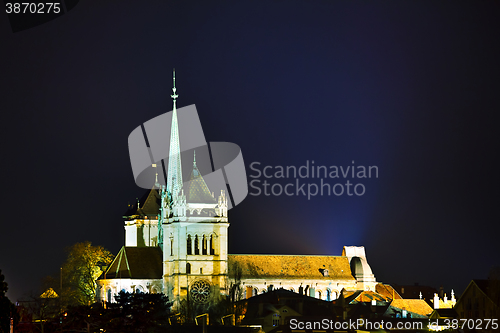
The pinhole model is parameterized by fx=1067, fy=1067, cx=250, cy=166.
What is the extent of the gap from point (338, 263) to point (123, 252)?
35699 millimetres

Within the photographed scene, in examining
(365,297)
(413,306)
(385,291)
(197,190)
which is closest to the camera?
(413,306)

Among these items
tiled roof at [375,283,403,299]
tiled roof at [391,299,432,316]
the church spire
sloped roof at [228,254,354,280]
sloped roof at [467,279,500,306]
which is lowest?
tiled roof at [391,299,432,316]

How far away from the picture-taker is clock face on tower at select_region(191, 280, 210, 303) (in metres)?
123

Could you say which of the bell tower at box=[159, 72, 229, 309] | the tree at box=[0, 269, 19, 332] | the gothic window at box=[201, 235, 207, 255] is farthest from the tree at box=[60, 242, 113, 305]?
the tree at box=[0, 269, 19, 332]

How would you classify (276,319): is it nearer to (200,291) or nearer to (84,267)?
(200,291)

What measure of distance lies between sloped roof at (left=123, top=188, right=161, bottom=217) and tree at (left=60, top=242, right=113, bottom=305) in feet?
29.7

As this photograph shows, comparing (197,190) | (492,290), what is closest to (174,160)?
(197,190)

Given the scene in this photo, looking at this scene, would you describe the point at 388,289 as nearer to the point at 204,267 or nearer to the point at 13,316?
the point at 204,267

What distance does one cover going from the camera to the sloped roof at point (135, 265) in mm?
122438

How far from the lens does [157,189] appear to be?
14312 centimetres

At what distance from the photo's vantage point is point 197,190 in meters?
128

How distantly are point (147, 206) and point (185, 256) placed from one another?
705 inches

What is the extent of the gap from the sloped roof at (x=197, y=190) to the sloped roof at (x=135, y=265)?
7960mm

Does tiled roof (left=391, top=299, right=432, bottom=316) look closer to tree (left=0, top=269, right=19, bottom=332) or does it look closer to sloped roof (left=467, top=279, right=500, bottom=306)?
sloped roof (left=467, top=279, right=500, bottom=306)
